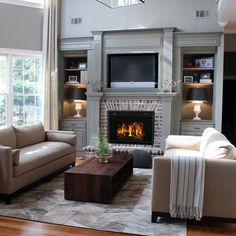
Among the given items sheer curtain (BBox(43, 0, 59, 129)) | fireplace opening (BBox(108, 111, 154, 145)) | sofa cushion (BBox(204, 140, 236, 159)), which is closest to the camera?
sofa cushion (BBox(204, 140, 236, 159))

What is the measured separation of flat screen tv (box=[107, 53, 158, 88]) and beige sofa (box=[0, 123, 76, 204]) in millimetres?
1868

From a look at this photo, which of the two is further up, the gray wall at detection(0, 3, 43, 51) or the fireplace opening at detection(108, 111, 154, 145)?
the gray wall at detection(0, 3, 43, 51)

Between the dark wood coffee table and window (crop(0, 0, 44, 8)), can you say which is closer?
the dark wood coffee table

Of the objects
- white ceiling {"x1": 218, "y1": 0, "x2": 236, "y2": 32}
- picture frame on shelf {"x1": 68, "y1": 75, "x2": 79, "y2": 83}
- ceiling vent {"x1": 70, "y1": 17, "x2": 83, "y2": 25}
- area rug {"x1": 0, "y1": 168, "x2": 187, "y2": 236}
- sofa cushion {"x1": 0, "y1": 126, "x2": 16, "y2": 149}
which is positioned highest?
ceiling vent {"x1": 70, "y1": 17, "x2": 83, "y2": 25}

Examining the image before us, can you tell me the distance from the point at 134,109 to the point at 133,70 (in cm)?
87

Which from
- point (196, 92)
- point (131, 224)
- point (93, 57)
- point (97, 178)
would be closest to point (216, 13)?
point (196, 92)

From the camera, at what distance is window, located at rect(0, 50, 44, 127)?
258 inches

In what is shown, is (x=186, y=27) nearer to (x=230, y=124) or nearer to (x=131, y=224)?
(x=230, y=124)

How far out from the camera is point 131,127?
6.80 metres

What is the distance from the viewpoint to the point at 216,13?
20.7ft

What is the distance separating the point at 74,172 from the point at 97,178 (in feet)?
1.05

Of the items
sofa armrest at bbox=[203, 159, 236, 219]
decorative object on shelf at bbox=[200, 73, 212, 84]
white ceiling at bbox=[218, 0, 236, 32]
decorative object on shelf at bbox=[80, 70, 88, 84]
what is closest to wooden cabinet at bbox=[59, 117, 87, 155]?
decorative object on shelf at bbox=[80, 70, 88, 84]

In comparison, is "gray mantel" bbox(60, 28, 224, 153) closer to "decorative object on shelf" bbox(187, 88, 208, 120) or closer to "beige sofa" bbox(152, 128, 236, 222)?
"decorative object on shelf" bbox(187, 88, 208, 120)

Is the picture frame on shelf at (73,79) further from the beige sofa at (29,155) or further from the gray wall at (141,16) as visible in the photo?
the beige sofa at (29,155)
